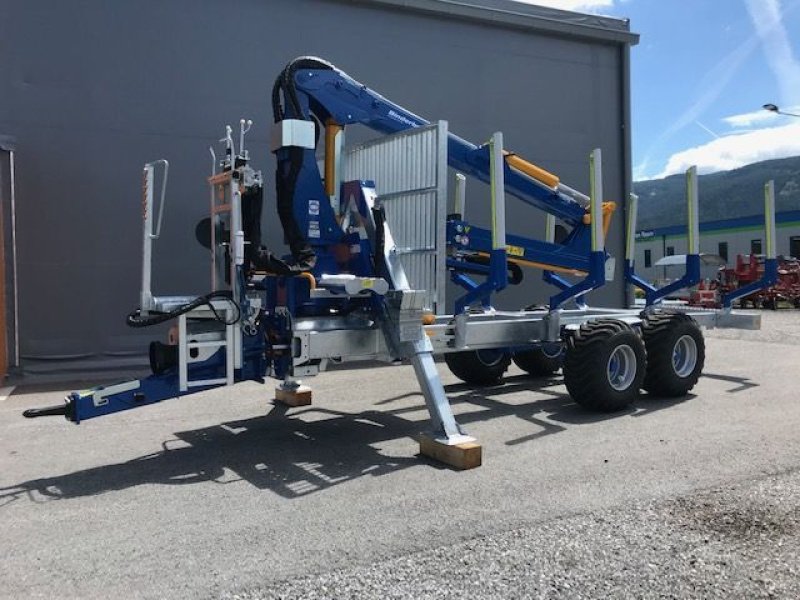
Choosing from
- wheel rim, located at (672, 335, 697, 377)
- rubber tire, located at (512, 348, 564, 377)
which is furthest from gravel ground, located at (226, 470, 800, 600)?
rubber tire, located at (512, 348, 564, 377)

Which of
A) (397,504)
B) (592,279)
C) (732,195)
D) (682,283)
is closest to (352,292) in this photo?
(397,504)

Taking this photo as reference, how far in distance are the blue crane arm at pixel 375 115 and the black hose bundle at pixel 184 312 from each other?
205cm

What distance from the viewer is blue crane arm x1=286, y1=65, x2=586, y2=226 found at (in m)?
6.88

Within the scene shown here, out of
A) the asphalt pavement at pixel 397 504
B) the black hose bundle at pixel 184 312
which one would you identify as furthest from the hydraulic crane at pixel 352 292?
the asphalt pavement at pixel 397 504

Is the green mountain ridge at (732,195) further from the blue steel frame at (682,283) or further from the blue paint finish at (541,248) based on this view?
the blue paint finish at (541,248)

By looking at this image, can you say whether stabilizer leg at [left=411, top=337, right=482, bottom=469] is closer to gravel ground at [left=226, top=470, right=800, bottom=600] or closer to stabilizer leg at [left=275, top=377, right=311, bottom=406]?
gravel ground at [left=226, top=470, right=800, bottom=600]

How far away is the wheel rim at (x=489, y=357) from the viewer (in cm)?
956

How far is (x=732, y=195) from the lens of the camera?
106 m

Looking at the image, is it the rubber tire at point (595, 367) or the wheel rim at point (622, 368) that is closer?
the rubber tire at point (595, 367)

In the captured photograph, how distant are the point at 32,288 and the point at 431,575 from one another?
8.85 meters

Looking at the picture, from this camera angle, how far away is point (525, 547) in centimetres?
395

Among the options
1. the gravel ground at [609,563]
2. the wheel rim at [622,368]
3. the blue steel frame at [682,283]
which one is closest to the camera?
the gravel ground at [609,563]

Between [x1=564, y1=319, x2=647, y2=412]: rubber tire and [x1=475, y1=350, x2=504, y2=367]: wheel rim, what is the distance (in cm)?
188

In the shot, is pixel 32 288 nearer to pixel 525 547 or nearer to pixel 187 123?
pixel 187 123
